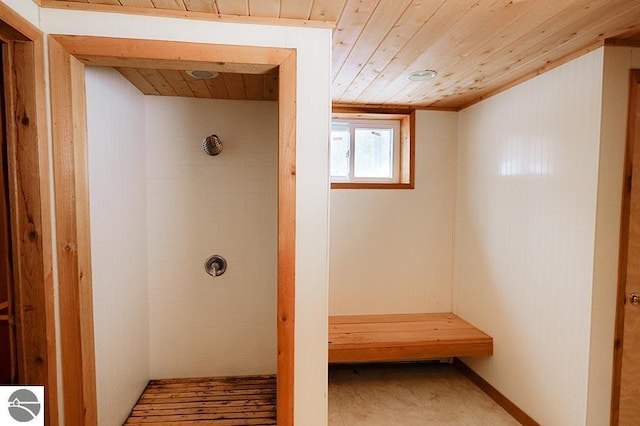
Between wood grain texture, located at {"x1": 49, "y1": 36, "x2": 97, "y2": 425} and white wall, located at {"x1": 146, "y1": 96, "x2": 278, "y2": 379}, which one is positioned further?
white wall, located at {"x1": 146, "y1": 96, "x2": 278, "y2": 379}

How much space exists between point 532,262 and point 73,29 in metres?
2.77

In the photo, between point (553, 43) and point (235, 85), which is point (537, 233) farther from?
point (235, 85)

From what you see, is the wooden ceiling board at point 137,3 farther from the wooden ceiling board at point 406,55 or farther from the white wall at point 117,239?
the wooden ceiling board at point 406,55

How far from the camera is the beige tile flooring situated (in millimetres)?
2434

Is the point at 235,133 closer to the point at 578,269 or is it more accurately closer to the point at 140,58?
the point at 140,58

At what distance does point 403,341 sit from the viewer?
2613 mm

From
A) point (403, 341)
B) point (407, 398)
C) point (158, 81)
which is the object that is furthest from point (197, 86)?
point (407, 398)

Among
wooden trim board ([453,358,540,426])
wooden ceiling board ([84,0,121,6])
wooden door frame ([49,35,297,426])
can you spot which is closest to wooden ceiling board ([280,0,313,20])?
wooden door frame ([49,35,297,426])

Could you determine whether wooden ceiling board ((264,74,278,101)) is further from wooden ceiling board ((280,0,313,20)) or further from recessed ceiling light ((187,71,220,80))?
wooden ceiling board ((280,0,313,20))

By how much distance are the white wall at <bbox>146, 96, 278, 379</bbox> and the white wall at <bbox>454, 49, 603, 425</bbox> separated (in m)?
1.70

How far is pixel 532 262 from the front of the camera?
7.59ft

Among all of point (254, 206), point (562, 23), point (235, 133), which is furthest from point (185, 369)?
point (562, 23)

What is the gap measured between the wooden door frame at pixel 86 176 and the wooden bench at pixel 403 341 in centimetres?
108

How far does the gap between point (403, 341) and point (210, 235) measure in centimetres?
163
